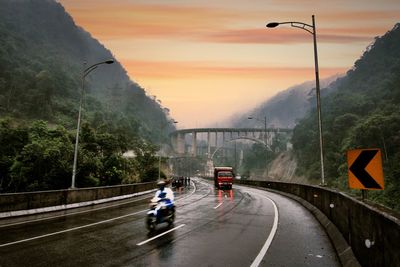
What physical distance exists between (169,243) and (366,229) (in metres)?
5.26

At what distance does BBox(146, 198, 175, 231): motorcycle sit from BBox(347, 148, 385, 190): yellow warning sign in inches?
265

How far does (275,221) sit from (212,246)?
18.5 feet

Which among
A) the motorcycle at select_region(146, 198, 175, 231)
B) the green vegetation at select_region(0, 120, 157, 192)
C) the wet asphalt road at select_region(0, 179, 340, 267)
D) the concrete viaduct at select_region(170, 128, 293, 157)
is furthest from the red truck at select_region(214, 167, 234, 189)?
the concrete viaduct at select_region(170, 128, 293, 157)

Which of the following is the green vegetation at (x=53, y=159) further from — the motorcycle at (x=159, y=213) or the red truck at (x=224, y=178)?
the motorcycle at (x=159, y=213)

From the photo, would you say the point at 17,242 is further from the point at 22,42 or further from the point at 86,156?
the point at 22,42

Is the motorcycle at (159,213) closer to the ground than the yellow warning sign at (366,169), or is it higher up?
closer to the ground

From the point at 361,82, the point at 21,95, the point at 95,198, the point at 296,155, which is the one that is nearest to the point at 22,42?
the point at 21,95

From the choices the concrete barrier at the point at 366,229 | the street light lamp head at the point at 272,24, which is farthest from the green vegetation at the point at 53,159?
the concrete barrier at the point at 366,229

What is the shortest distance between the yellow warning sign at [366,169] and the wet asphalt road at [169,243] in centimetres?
199

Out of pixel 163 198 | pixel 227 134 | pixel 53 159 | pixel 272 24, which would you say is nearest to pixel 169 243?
pixel 163 198

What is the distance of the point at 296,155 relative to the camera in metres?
115

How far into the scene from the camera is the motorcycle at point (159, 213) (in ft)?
38.4

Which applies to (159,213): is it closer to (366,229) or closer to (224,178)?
(366,229)

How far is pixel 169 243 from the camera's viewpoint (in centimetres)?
964
